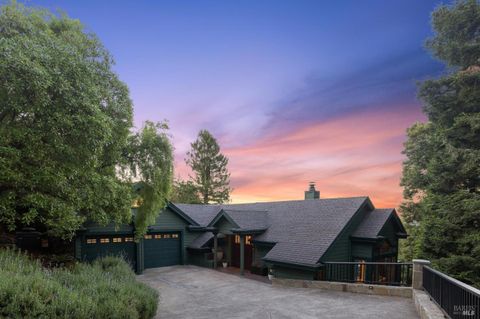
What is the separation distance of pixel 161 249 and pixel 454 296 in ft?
54.3

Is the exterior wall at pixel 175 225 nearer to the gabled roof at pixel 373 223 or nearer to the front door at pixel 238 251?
the front door at pixel 238 251

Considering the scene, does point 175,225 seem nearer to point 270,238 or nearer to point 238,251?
point 238,251

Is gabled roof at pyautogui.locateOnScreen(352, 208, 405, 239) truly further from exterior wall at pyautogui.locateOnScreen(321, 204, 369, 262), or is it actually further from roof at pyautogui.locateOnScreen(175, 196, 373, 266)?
roof at pyautogui.locateOnScreen(175, 196, 373, 266)

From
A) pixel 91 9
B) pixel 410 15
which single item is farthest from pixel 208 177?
pixel 410 15

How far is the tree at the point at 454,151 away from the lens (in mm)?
12086

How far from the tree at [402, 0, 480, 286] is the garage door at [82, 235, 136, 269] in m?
15.8

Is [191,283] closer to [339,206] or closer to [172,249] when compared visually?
[172,249]

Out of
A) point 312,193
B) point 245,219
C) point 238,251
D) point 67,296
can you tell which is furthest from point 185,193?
point 67,296

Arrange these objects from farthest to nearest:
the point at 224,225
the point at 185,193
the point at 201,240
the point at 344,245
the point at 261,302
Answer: the point at 185,193, the point at 201,240, the point at 224,225, the point at 344,245, the point at 261,302

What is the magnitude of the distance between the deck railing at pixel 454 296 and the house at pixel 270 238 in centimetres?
563

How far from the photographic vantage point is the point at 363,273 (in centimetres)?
1424

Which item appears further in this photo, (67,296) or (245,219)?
(245,219)

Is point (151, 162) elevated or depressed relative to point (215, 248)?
elevated

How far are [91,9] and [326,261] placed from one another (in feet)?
54.9
